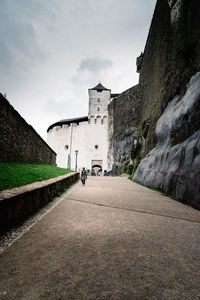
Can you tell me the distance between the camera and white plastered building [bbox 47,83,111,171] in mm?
27875

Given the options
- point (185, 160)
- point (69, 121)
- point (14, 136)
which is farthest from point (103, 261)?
point (69, 121)

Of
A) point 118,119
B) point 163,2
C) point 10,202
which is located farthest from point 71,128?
point 10,202

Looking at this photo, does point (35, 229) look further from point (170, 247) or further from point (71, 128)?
point (71, 128)

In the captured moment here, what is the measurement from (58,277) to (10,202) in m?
1.11

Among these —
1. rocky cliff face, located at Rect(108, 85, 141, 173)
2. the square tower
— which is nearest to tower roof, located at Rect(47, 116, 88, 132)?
the square tower

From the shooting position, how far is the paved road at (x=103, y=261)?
0.85 m

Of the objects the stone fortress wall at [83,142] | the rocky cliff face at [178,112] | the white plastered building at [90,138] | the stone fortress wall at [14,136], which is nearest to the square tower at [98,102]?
the white plastered building at [90,138]

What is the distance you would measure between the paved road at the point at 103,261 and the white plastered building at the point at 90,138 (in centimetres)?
2441

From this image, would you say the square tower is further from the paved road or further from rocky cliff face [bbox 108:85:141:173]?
the paved road

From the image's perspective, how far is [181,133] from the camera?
4.53m

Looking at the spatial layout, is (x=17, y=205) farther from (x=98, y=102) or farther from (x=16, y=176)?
(x=98, y=102)

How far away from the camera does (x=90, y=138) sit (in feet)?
92.9

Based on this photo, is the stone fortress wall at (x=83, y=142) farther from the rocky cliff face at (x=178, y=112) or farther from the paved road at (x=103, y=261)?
the paved road at (x=103, y=261)

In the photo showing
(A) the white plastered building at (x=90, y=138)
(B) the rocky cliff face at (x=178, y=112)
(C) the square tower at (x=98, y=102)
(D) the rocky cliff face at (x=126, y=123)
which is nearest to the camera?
(B) the rocky cliff face at (x=178, y=112)
